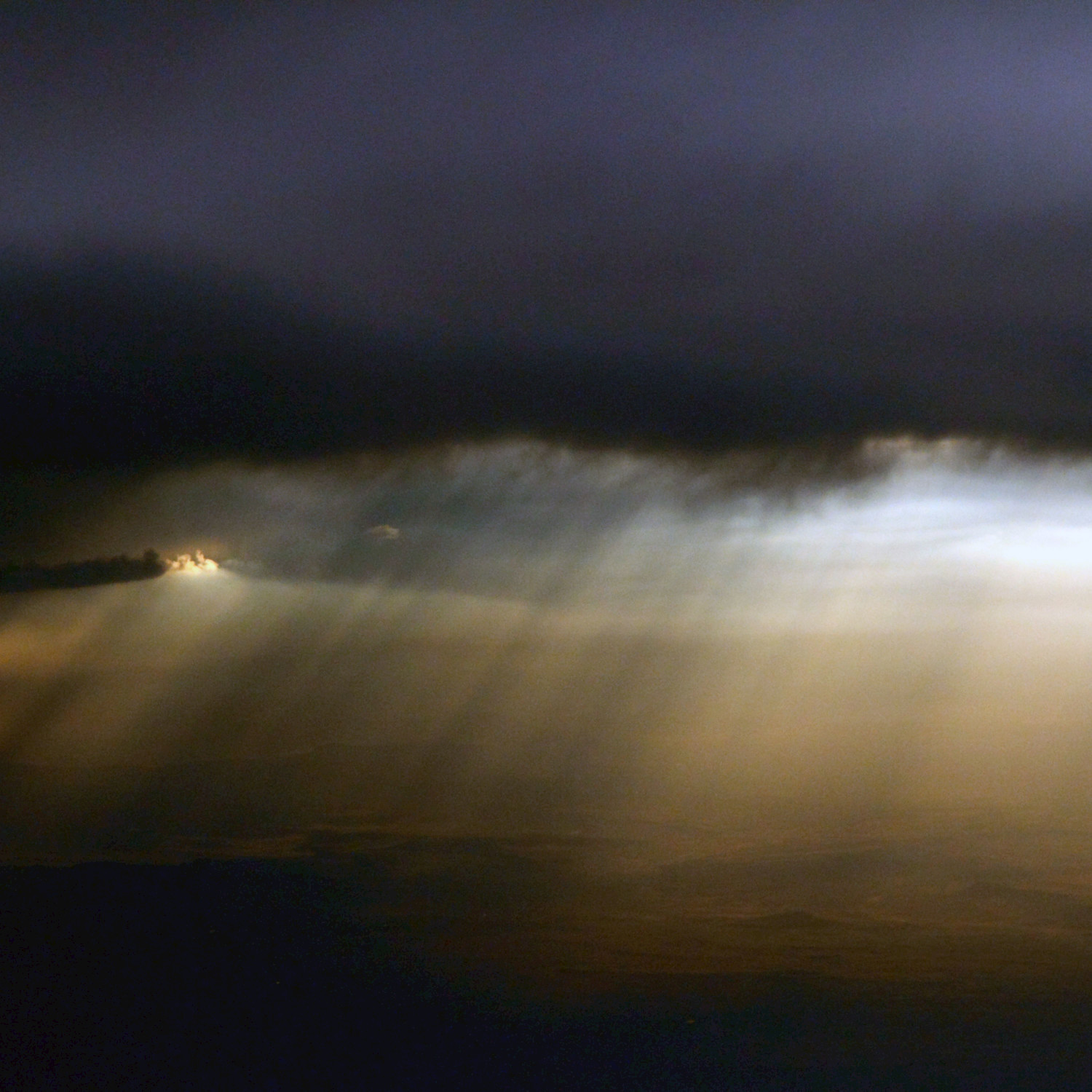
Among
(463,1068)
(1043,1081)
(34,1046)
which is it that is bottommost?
(34,1046)

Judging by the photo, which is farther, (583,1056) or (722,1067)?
(583,1056)

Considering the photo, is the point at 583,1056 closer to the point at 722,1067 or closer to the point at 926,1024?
the point at 722,1067

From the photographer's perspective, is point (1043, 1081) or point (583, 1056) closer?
point (1043, 1081)

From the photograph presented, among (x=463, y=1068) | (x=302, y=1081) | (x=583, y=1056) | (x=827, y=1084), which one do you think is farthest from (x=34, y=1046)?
(x=827, y=1084)

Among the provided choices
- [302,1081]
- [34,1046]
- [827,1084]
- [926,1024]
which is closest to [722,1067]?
[827,1084]

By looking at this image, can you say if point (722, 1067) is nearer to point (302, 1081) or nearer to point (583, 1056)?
point (583, 1056)

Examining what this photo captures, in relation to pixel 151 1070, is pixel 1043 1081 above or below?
above

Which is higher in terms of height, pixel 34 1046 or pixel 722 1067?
pixel 722 1067

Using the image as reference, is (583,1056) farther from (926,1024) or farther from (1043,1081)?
(1043,1081)
